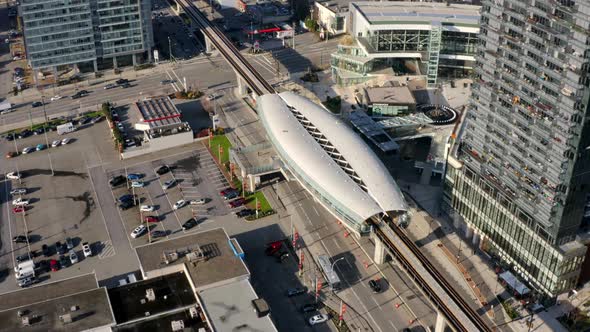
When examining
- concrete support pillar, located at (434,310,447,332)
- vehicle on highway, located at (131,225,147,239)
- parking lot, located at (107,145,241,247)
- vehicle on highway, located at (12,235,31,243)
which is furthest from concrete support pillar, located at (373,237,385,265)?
vehicle on highway, located at (12,235,31,243)

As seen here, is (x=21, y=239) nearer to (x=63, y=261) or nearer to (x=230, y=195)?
(x=63, y=261)

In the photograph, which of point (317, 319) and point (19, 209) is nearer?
point (317, 319)

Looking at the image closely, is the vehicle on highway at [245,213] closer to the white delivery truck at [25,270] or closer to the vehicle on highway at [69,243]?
the vehicle on highway at [69,243]

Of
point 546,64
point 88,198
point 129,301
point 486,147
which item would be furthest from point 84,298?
point 546,64

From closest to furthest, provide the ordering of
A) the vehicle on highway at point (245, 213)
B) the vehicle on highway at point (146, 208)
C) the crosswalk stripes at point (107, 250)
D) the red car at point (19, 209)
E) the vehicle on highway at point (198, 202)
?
1. the crosswalk stripes at point (107, 250)
2. the vehicle on highway at point (245, 213)
3. the vehicle on highway at point (146, 208)
4. the red car at point (19, 209)
5. the vehicle on highway at point (198, 202)

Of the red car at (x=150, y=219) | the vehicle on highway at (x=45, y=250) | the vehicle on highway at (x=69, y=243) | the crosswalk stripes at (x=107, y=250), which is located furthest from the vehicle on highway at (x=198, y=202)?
the vehicle on highway at (x=45, y=250)

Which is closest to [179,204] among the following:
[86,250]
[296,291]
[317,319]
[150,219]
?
[150,219]

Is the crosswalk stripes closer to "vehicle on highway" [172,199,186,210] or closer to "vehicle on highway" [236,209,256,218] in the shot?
"vehicle on highway" [172,199,186,210]
